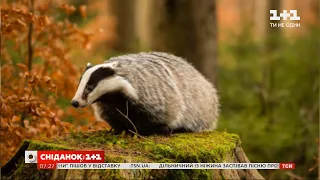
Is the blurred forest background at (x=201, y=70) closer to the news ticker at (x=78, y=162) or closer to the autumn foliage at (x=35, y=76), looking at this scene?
the autumn foliage at (x=35, y=76)

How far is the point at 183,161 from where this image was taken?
3.73m

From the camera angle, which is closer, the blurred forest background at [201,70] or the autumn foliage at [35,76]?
the autumn foliage at [35,76]

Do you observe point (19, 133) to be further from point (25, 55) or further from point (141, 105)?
point (25, 55)

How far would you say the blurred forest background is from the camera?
4727mm

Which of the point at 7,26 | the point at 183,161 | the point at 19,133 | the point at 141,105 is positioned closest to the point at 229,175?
the point at 183,161

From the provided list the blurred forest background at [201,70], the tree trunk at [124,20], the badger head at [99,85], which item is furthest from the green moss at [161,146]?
the tree trunk at [124,20]

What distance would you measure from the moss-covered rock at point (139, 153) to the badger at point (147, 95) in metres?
0.14

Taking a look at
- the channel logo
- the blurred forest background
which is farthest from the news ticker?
the blurred forest background

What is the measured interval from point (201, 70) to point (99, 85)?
2530mm

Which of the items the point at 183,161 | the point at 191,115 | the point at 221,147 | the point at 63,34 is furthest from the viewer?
the point at 63,34

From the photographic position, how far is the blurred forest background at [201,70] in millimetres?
4727

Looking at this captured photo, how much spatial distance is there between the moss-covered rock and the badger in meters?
0.14

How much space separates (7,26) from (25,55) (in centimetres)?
128

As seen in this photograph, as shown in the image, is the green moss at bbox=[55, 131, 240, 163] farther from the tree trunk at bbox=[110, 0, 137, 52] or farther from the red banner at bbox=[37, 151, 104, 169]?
the tree trunk at bbox=[110, 0, 137, 52]
